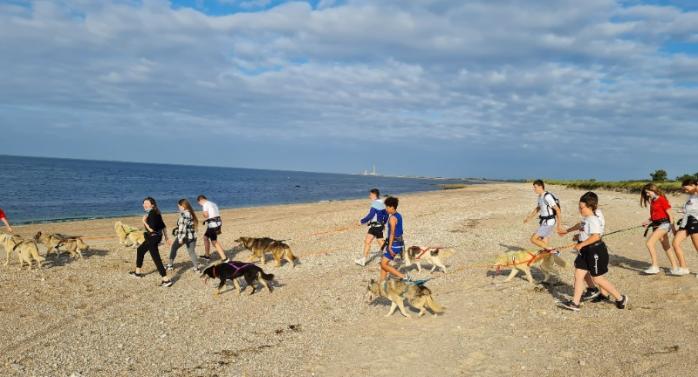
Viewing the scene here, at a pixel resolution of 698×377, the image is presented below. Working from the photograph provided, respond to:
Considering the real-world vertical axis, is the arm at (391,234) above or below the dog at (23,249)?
above

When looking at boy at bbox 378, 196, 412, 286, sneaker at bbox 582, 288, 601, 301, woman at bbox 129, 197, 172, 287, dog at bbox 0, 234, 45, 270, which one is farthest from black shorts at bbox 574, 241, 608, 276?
dog at bbox 0, 234, 45, 270

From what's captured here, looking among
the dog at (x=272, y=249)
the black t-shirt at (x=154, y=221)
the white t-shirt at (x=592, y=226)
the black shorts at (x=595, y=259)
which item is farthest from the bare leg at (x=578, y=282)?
the black t-shirt at (x=154, y=221)

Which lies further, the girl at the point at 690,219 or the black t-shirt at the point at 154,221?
the black t-shirt at the point at 154,221

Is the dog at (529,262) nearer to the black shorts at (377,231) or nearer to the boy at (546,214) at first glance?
the boy at (546,214)

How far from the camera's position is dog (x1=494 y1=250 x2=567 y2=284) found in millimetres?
9672

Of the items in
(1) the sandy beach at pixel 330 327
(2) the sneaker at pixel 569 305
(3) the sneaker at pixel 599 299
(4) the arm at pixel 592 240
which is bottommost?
(1) the sandy beach at pixel 330 327

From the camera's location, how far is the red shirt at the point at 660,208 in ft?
30.6

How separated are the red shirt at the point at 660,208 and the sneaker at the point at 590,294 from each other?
266cm

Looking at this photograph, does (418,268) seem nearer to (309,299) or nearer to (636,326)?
(309,299)

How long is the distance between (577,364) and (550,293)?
3.33 meters

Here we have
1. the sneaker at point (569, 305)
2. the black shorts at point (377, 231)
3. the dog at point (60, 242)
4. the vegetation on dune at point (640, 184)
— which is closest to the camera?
the sneaker at point (569, 305)

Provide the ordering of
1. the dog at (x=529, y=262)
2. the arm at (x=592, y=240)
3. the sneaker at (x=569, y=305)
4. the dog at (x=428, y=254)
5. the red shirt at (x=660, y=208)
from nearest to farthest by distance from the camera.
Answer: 1. the arm at (x=592, y=240)
2. the sneaker at (x=569, y=305)
3. the red shirt at (x=660, y=208)
4. the dog at (x=529, y=262)
5. the dog at (x=428, y=254)

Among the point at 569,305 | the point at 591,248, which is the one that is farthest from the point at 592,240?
the point at 569,305

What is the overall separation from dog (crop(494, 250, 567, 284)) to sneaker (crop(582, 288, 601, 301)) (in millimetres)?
1233
